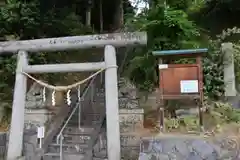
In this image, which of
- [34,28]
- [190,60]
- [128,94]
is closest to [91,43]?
[128,94]

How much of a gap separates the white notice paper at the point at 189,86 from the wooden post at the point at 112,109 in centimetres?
161

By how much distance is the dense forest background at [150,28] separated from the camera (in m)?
8.59

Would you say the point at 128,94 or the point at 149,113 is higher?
the point at 128,94

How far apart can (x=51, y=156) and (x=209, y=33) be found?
843 cm

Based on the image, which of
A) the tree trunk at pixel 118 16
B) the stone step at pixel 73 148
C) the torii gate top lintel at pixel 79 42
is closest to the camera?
the torii gate top lintel at pixel 79 42

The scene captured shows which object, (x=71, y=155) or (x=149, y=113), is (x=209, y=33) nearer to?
(x=149, y=113)

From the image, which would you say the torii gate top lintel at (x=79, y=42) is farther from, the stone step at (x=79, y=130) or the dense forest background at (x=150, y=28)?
the stone step at (x=79, y=130)

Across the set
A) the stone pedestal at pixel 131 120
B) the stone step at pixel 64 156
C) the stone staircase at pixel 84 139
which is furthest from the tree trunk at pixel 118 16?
the stone step at pixel 64 156

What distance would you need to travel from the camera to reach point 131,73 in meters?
9.41

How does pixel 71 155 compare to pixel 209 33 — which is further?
pixel 209 33

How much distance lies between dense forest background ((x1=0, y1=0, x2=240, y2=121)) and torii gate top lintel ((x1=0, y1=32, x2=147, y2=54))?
166cm

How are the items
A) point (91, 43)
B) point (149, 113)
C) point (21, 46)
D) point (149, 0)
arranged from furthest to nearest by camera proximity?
point (149, 0) < point (149, 113) < point (21, 46) < point (91, 43)

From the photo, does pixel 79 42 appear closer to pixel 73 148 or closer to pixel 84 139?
pixel 84 139

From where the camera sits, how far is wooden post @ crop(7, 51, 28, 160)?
24.5 ft
